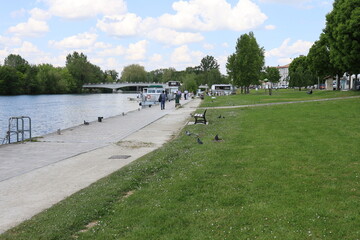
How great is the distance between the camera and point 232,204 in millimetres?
6562

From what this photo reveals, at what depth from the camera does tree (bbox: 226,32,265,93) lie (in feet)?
263

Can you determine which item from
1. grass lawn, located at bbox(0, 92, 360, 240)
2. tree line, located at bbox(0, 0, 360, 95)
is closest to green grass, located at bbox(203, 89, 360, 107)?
tree line, located at bbox(0, 0, 360, 95)

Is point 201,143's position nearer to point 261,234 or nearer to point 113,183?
point 113,183

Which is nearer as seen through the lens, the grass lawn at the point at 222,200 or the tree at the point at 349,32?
the grass lawn at the point at 222,200

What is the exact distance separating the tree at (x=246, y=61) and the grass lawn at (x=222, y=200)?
231 ft

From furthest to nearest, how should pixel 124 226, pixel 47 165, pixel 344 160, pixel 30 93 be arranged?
1. pixel 30 93
2. pixel 47 165
3. pixel 344 160
4. pixel 124 226

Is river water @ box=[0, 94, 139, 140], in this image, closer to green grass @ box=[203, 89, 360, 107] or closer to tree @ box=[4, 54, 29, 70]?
green grass @ box=[203, 89, 360, 107]

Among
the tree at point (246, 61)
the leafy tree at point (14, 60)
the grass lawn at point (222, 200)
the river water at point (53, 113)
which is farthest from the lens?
the leafy tree at point (14, 60)

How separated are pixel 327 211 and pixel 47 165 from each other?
27.1 ft

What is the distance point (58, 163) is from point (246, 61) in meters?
70.9

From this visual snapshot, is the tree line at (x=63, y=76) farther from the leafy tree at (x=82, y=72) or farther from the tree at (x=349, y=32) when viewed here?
the tree at (x=349, y=32)

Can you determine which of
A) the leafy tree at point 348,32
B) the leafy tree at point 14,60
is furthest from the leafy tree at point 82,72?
the leafy tree at point 348,32

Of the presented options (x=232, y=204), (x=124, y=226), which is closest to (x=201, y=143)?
(x=232, y=204)

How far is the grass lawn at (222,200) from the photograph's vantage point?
5468 millimetres
